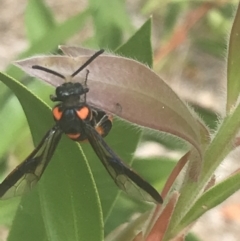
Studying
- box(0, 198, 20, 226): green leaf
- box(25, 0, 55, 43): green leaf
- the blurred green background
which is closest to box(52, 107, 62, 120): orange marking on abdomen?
the blurred green background

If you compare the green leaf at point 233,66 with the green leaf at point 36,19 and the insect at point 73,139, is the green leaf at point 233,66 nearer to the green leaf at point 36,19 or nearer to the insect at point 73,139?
the insect at point 73,139

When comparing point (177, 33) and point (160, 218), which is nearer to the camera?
point (160, 218)

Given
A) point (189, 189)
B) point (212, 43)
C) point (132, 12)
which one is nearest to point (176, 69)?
point (132, 12)

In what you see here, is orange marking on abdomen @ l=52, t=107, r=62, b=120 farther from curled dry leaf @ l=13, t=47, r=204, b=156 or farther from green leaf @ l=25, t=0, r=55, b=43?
green leaf @ l=25, t=0, r=55, b=43

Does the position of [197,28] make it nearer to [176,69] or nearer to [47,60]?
[176,69]

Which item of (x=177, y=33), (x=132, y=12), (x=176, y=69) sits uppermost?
(x=177, y=33)

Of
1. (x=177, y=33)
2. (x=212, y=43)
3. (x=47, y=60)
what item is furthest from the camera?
(x=212, y=43)

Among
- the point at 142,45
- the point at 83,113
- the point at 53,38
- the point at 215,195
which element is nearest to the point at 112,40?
the point at 53,38
